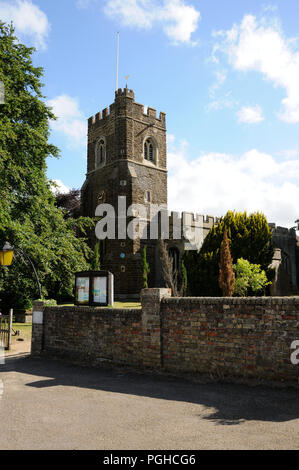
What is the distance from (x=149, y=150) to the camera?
3064cm

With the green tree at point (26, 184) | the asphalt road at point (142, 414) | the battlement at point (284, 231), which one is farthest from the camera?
the battlement at point (284, 231)

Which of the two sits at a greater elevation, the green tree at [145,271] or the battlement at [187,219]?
the battlement at [187,219]

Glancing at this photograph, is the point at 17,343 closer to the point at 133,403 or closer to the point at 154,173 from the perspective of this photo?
the point at 133,403

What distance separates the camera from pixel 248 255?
2112cm

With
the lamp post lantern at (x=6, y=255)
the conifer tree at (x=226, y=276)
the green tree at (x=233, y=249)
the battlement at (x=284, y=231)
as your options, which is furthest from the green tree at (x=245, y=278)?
the battlement at (x=284, y=231)

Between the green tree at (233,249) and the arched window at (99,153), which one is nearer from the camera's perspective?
the green tree at (233,249)

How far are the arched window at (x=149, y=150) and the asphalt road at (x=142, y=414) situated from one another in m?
23.9

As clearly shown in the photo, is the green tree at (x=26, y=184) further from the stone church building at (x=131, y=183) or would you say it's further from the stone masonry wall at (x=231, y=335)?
the stone masonry wall at (x=231, y=335)

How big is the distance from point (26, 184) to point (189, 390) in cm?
1314

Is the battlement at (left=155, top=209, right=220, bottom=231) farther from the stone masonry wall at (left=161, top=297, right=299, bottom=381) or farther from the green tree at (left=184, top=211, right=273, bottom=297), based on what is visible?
the stone masonry wall at (left=161, top=297, right=299, bottom=381)

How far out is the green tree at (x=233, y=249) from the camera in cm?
2111

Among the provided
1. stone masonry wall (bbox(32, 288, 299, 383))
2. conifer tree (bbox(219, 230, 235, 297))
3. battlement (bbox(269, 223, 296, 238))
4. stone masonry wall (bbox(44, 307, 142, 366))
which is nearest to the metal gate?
stone masonry wall (bbox(44, 307, 142, 366))

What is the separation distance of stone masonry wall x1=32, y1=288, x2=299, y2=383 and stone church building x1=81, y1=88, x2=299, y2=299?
1542 cm
